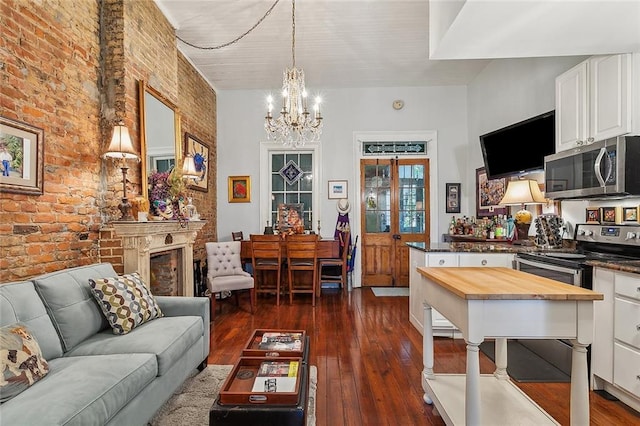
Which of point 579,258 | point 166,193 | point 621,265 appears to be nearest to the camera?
point 621,265

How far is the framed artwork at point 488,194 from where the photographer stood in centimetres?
451

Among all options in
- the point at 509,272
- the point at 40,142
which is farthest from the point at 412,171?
the point at 40,142

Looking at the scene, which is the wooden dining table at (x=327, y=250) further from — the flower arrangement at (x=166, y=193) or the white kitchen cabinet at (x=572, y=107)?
the white kitchen cabinet at (x=572, y=107)

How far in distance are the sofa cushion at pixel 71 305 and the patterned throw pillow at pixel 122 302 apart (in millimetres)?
61

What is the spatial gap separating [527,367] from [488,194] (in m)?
2.79

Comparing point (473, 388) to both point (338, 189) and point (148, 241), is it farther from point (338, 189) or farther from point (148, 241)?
point (338, 189)

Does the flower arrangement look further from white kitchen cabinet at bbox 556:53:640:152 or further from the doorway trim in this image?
white kitchen cabinet at bbox 556:53:640:152

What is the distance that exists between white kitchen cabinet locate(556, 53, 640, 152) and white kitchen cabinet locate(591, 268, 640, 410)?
3.71 feet

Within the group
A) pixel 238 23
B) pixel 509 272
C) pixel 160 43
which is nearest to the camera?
pixel 509 272

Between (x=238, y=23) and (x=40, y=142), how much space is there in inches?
101

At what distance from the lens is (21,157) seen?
6.89 feet

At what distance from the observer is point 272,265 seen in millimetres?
4531

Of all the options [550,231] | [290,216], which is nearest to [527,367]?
[550,231]

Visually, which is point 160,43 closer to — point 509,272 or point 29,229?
point 29,229
